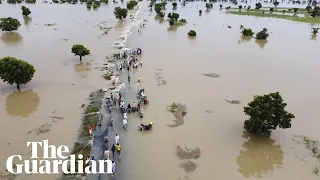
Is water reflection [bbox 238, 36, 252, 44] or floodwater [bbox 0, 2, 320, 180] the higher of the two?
water reflection [bbox 238, 36, 252, 44]

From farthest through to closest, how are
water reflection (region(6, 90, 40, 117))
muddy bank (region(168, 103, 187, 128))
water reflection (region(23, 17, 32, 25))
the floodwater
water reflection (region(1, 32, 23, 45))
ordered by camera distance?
water reflection (region(23, 17, 32, 25))
water reflection (region(1, 32, 23, 45))
water reflection (region(6, 90, 40, 117))
muddy bank (region(168, 103, 187, 128))
the floodwater

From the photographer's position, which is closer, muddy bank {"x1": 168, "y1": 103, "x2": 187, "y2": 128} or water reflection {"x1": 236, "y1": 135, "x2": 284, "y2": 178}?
water reflection {"x1": 236, "y1": 135, "x2": 284, "y2": 178}

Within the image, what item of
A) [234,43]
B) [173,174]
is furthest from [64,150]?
[234,43]

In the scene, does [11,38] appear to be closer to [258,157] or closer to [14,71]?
[14,71]

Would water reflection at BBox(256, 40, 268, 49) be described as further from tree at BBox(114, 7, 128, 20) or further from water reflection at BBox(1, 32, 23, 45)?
water reflection at BBox(1, 32, 23, 45)

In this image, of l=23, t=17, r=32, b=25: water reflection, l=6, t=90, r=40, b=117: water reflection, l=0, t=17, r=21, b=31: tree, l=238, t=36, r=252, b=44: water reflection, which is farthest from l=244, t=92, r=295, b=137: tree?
l=23, t=17, r=32, b=25: water reflection

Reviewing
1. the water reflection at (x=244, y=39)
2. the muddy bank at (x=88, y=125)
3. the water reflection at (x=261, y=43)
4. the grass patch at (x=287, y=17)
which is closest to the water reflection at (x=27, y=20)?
the water reflection at (x=244, y=39)

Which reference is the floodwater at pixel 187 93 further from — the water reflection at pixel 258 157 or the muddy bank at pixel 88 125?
the muddy bank at pixel 88 125
